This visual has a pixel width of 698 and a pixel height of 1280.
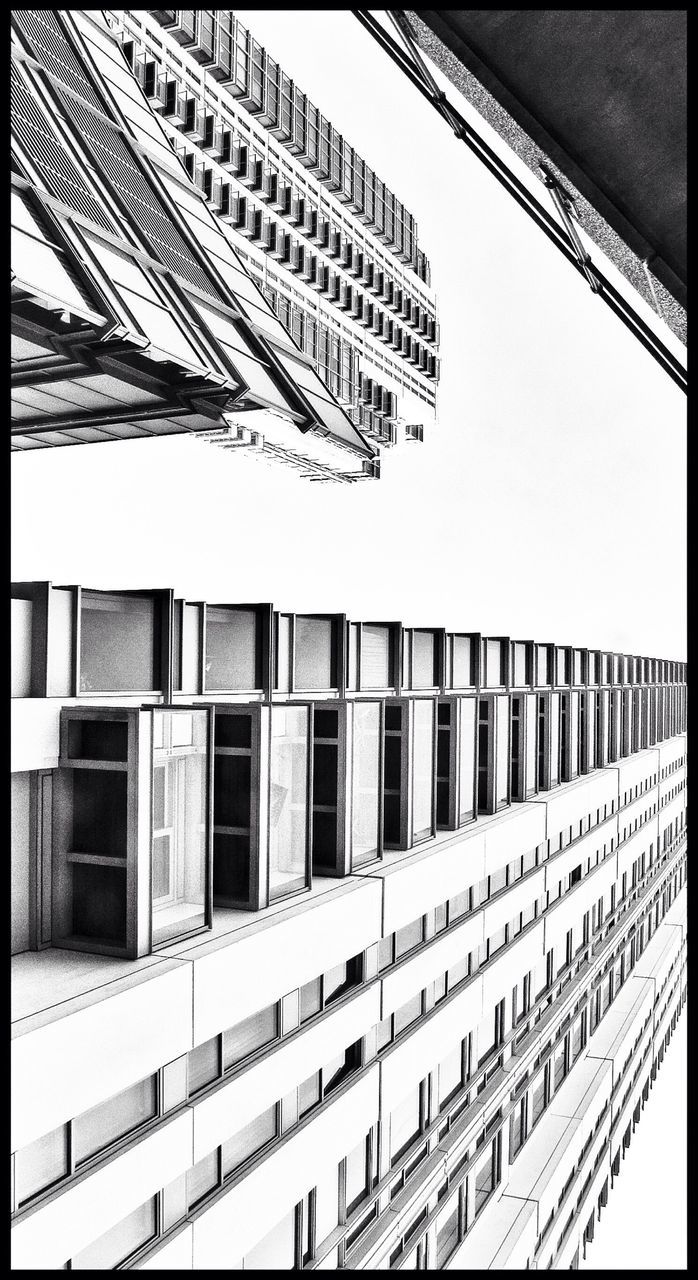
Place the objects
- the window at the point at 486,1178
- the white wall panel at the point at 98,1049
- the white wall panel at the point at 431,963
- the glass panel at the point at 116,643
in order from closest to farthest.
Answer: the white wall panel at the point at 98,1049 → the glass panel at the point at 116,643 → the white wall panel at the point at 431,963 → the window at the point at 486,1178

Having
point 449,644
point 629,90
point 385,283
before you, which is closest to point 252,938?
point 629,90

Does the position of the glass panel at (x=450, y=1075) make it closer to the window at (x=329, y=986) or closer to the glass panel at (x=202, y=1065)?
the window at (x=329, y=986)

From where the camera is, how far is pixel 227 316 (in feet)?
83.6

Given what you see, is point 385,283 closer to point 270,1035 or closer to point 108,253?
point 108,253

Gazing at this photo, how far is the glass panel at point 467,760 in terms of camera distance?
24031 mm

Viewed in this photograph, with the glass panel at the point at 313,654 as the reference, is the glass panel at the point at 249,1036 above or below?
below

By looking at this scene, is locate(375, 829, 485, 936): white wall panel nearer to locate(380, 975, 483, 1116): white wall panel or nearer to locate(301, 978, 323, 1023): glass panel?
locate(301, 978, 323, 1023): glass panel

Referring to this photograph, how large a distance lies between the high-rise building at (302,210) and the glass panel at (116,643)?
62575 millimetres


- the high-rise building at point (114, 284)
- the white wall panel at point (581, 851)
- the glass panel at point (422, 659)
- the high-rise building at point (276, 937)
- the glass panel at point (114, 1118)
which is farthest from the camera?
the white wall panel at point (581, 851)

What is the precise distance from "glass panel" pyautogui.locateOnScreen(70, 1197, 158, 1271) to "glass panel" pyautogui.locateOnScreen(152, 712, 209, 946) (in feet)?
11.9

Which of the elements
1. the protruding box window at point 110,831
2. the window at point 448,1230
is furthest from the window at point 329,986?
the window at point 448,1230

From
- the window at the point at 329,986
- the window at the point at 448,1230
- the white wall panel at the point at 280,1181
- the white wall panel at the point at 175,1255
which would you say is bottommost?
the window at the point at 448,1230

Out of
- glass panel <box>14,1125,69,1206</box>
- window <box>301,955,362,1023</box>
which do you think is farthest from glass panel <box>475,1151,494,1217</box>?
glass panel <box>14,1125,69,1206</box>

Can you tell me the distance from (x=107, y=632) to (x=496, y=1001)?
693 inches
